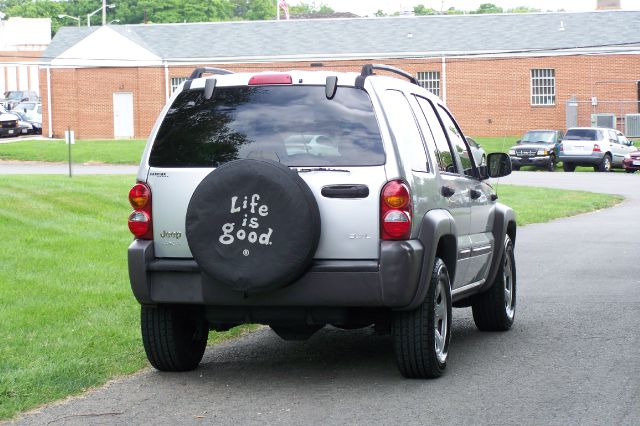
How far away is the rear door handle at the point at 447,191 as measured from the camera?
333 inches

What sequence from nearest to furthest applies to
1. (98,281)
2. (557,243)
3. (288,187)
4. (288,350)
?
(288,187)
(288,350)
(98,281)
(557,243)

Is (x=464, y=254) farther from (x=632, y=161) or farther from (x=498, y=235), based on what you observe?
(x=632, y=161)

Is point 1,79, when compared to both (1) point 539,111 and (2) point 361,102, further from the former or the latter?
(2) point 361,102

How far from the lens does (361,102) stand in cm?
784

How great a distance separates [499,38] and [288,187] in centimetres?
5730

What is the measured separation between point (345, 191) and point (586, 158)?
40.5m

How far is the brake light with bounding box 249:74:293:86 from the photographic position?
26.1 ft

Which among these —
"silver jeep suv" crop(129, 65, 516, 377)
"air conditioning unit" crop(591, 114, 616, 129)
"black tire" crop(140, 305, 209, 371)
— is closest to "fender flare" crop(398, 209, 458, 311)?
"silver jeep suv" crop(129, 65, 516, 377)

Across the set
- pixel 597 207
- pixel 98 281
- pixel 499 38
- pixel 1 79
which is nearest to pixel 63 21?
pixel 1 79

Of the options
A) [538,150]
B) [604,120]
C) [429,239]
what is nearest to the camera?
[429,239]

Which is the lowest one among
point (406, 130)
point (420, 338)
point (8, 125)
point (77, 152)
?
point (420, 338)

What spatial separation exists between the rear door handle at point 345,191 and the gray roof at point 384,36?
56.2 metres

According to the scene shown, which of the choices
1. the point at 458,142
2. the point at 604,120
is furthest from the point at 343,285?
the point at 604,120

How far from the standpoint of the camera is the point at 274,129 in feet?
25.6
